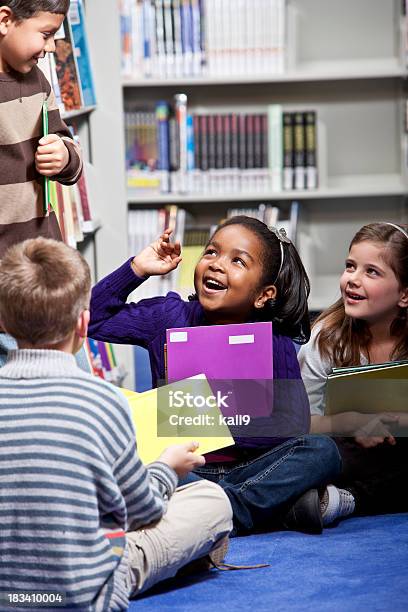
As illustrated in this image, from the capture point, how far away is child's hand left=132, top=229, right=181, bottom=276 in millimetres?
2049

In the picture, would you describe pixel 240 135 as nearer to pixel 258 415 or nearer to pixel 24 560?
pixel 258 415

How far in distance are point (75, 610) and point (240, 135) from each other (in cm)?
267

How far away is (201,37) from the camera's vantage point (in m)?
3.76

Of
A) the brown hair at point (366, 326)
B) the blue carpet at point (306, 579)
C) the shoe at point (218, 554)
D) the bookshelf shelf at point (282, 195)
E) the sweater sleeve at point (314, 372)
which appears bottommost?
the blue carpet at point (306, 579)

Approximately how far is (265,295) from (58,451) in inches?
33.3

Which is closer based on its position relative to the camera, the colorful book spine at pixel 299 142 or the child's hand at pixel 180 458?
the child's hand at pixel 180 458

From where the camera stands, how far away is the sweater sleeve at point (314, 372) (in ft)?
7.26

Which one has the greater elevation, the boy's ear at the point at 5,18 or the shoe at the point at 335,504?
the boy's ear at the point at 5,18

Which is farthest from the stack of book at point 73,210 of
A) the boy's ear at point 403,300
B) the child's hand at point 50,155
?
the boy's ear at point 403,300

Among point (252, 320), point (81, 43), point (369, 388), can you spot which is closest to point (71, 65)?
point (81, 43)

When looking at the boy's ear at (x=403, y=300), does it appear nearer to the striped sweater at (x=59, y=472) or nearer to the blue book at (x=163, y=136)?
the striped sweater at (x=59, y=472)

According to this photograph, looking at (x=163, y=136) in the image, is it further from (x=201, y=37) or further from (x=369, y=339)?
(x=369, y=339)

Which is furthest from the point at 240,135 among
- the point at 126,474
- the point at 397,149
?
the point at 126,474

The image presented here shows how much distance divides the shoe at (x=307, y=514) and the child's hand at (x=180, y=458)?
43 centimetres
